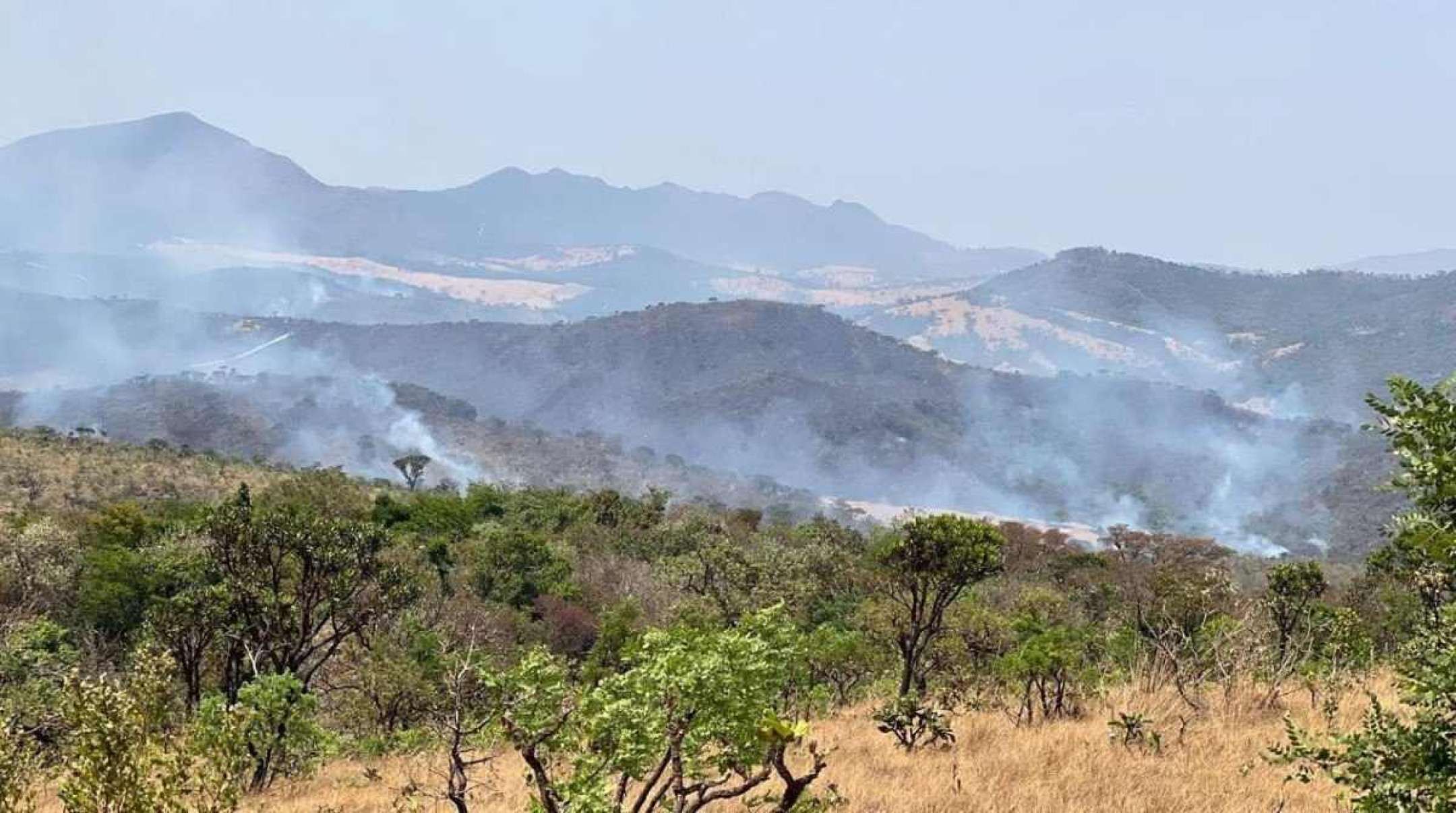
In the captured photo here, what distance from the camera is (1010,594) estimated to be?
127 feet

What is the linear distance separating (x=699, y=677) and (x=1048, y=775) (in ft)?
15.3

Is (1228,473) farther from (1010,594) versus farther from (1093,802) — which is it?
(1093,802)

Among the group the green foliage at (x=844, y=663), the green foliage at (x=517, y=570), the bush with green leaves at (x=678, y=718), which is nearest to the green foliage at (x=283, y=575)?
the green foliage at (x=844, y=663)

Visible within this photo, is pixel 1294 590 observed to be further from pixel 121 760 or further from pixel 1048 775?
pixel 121 760

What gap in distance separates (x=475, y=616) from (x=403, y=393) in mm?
135269

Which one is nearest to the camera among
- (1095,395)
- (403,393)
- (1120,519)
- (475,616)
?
(475,616)

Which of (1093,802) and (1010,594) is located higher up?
(1093,802)

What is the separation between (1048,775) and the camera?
25.6ft

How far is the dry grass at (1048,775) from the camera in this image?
6.84m

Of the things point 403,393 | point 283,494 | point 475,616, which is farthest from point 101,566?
point 403,393

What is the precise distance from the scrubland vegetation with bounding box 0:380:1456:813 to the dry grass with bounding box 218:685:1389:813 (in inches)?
2.0

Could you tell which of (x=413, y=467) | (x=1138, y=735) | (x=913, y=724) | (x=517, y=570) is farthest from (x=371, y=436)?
(x=1138, y=735)

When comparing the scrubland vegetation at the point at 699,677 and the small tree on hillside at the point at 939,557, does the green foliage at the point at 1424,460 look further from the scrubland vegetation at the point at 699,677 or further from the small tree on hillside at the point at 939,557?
the small tree on hillside at the point at 939,557

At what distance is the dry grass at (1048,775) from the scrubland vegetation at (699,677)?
0.05 metres
